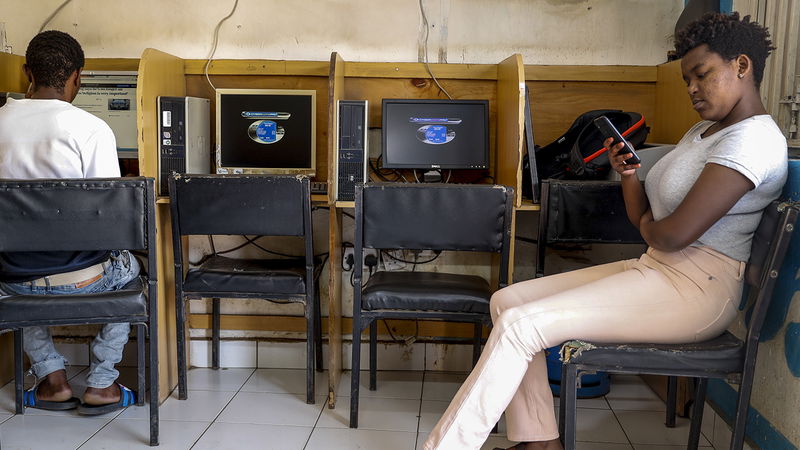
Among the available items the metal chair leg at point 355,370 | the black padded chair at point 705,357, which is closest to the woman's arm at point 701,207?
the black padded chair at point 705,357

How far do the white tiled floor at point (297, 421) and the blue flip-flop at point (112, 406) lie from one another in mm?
25

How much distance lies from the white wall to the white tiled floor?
141cm

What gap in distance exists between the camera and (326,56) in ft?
10.6

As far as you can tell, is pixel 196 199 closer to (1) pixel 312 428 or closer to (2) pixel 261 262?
(2) pixel 261 262

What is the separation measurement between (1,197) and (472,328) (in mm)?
1949

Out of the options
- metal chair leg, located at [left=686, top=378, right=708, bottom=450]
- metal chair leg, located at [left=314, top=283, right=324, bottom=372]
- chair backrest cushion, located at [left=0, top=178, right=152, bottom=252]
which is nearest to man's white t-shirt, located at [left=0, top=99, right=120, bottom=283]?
chair backrest cushion, located at [left=0, top=178, right=152, bottom=252]

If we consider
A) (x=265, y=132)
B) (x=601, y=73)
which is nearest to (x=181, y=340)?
(x=265, y=132)

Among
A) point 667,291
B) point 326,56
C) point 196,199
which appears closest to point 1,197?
point 196,199

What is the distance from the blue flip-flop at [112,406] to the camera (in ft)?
8.67

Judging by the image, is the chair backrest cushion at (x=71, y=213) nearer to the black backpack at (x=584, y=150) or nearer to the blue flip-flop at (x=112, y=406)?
the blue flip-flop at (x=112, y=406)

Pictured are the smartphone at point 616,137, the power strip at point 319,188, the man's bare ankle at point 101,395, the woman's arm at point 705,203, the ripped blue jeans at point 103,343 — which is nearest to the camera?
the woman's arm at point 705,203

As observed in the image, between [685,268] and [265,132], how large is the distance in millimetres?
A: 1866

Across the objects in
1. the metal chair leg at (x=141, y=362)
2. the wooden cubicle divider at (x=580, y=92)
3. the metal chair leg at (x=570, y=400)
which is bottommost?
the metal chair leg at (x=141, y=362)

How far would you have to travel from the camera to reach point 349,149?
285cm
